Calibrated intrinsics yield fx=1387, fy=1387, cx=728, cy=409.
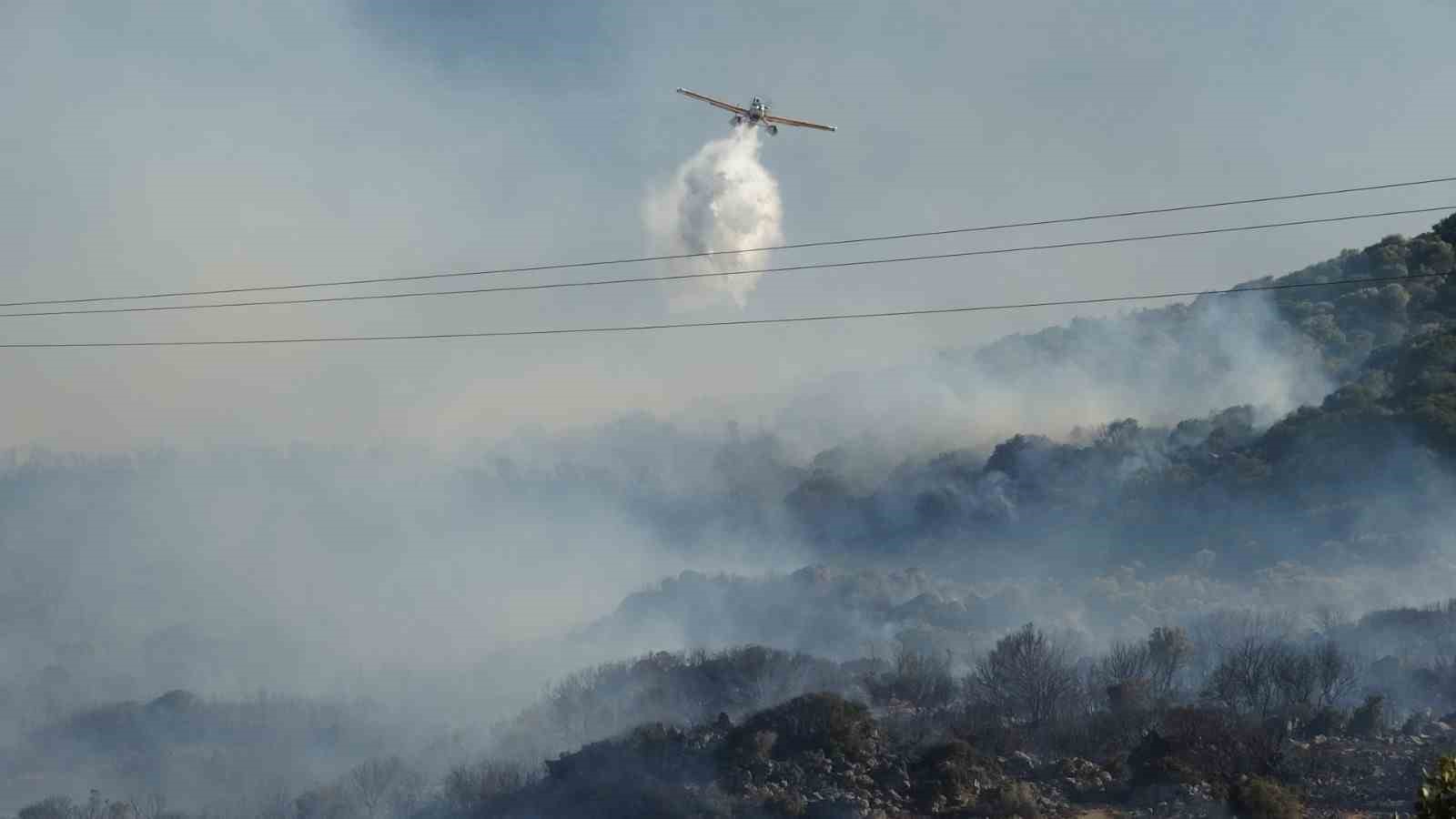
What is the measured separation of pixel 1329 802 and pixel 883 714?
32155mm

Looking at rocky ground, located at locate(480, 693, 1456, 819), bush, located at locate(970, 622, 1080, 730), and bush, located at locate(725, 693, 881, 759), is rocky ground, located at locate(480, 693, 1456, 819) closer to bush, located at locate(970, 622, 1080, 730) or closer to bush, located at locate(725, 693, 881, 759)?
bush, located at locate(725, 693, 881, 759)

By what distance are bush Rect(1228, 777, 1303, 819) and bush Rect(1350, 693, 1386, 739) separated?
12.7m

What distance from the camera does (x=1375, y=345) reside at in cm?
19875

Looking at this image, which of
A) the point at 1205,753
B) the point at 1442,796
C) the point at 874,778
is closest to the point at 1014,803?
A: the point at 874,778

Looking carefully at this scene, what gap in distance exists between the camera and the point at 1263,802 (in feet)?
207

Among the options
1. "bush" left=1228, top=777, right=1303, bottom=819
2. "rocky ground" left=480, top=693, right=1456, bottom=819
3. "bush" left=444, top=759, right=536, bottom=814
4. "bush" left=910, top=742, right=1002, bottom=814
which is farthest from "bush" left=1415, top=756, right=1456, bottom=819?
"bush" left=444, top=759, right=536, bottom=814

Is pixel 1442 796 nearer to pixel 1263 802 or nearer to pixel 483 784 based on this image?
pixel 1263 802

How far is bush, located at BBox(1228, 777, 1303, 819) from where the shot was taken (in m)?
62.9

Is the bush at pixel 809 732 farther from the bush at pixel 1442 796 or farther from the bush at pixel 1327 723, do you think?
the bush at pixel 1442 796

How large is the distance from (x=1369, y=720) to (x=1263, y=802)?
646 inches

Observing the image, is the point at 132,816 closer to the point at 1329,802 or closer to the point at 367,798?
the point at 367,798

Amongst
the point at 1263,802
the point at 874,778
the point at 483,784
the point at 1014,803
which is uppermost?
the point at 483,784

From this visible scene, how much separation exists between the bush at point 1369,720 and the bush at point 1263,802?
41.7ft

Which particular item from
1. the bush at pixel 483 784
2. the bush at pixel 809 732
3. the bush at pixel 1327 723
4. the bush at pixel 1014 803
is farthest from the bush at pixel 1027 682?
the bush at pixel 483 784
